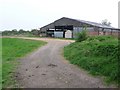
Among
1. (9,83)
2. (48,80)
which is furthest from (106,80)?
(9,83)

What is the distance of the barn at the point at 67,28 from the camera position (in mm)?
44244

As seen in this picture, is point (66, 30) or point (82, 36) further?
point (66, 30)

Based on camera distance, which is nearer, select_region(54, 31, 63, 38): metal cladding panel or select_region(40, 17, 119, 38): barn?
select_region(40, 17, 119, 38): barn

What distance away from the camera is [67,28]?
49.6 metres

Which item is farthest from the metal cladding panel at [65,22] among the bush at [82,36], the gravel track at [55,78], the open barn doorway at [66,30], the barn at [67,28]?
the gravel track at [55,78]

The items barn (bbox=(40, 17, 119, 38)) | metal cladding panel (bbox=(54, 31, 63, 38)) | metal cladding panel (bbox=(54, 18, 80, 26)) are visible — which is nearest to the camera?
barn (bbox=(40, 17, 119, 38))

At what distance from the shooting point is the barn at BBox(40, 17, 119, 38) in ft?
145

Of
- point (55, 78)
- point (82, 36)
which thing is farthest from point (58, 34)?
point (55, 78)

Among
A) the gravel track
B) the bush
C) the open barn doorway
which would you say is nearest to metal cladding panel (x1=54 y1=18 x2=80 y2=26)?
the open barn doorway

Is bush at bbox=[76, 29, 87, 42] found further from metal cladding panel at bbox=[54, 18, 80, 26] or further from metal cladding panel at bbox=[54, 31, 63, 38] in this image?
metal cladding panel at bbox=[54, 31, 63, 38]

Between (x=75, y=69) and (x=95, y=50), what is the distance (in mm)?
2473

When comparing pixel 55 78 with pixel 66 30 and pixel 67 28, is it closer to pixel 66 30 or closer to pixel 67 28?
pixel 66 30

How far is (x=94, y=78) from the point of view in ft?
29.4

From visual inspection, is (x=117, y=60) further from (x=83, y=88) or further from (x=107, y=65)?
(x=83, y=88)
